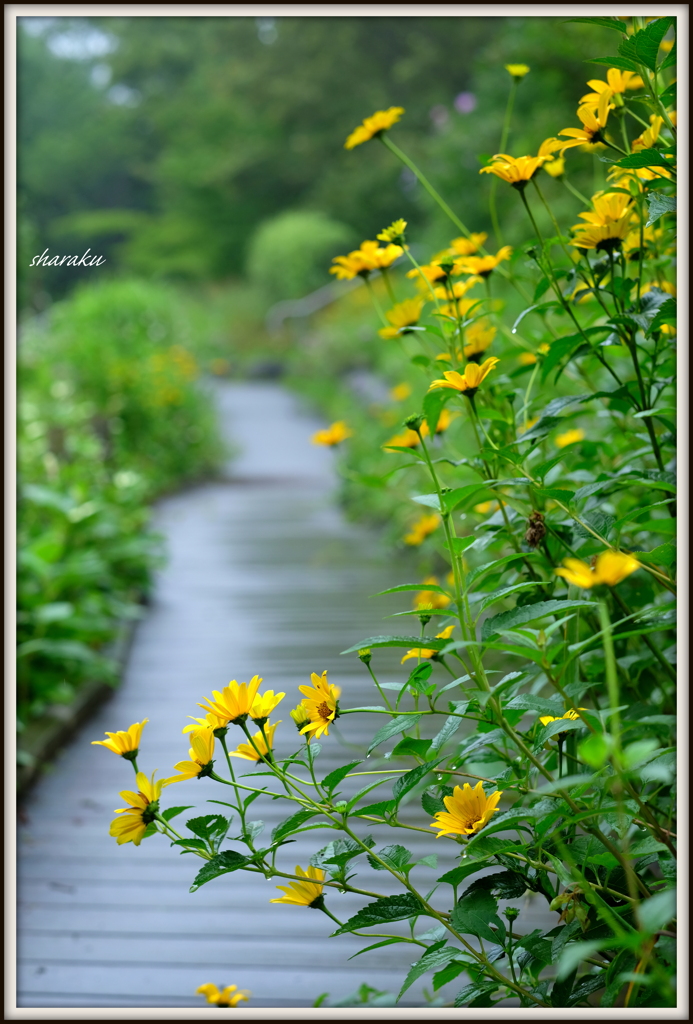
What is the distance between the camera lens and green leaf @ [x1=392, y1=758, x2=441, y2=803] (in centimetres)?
71

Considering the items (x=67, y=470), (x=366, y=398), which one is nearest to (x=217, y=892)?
(x=67, y=470)

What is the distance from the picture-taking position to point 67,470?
357 cm

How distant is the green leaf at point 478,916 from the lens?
728mm

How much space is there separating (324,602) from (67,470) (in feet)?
3.69

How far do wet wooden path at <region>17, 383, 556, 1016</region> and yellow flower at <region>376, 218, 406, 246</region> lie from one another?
0.62 metres

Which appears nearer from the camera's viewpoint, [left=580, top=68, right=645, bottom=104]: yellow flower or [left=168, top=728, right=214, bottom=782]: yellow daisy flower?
[left=168, top=728, right=214, bottom=782]: yellow daisy flower

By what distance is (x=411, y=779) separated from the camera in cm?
72

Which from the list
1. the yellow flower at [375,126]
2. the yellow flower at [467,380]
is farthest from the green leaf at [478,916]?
the yellow flower at [375,126]

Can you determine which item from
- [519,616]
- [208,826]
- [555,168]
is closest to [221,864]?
[208,826]

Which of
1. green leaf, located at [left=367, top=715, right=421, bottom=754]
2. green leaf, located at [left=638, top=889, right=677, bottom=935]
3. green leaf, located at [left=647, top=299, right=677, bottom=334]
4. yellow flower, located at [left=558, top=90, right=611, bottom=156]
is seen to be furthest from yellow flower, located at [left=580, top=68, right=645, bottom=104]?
green leaf, located at [left=638, top=889, right=677, bottom=935]

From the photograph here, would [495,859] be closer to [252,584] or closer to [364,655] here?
[364,655]

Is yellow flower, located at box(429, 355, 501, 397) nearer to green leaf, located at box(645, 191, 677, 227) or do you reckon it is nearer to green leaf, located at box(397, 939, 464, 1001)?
green leaf, located at box(645, 191, 677, 227)

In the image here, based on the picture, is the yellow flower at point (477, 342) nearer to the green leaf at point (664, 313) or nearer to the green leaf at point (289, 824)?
the green leaf at point (664, 313)

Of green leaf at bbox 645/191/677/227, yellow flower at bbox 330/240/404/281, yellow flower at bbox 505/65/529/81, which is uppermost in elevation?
yellow flower at bbox 505/65/529/81
